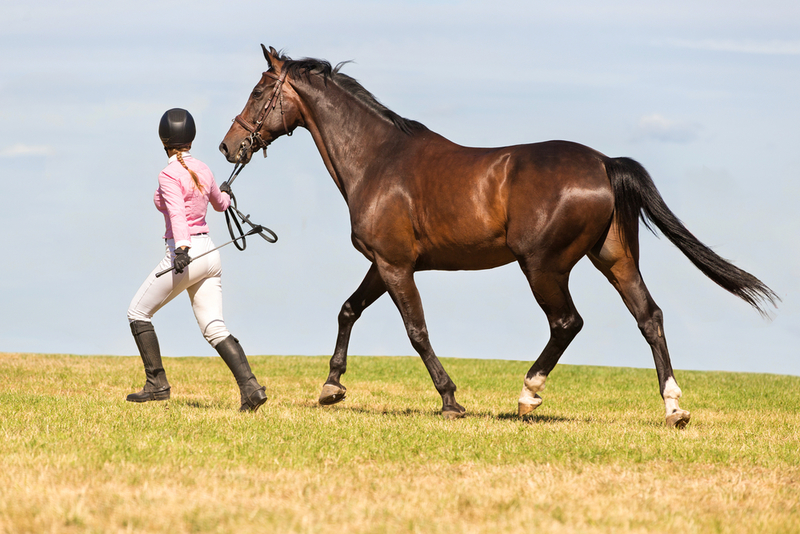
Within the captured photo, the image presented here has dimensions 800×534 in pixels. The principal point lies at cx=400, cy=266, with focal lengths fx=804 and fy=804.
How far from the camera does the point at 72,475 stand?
4.53m

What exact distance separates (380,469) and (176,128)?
3.75 metres

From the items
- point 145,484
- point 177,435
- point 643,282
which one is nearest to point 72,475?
point 145,484

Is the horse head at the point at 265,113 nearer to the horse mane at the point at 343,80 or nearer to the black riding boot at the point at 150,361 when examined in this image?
the horse mane at the point at 343,80

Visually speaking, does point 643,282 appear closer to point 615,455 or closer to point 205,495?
point 615,455

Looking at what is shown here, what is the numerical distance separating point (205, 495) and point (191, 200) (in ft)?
11.3

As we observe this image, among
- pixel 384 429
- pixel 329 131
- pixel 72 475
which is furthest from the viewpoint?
pixel 329 131

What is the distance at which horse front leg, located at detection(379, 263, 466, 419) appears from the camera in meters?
7.07

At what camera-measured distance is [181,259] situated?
21.8ft

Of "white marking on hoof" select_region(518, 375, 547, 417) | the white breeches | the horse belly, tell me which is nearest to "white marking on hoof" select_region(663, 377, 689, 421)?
"white marking on hoof" select_region(518, 375, 547, 417)

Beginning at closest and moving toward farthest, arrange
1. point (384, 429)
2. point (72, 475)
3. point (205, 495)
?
point (205, 495), point (72, 475), point (384, 429)

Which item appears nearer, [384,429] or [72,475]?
[72,475]

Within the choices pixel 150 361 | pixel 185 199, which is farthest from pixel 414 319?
pixel 150 361

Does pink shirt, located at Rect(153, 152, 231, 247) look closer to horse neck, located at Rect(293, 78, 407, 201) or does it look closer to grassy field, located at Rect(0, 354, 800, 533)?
horse neck, located at Rect(293, 78, 407, 201)

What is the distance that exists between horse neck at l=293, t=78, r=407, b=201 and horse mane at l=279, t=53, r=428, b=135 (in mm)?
41
